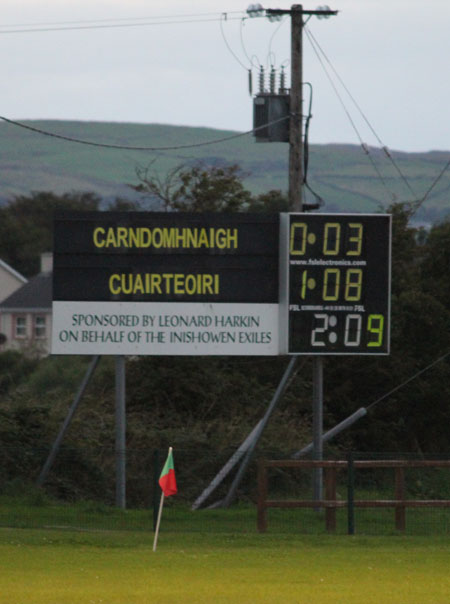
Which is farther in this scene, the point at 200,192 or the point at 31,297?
the point at 31,297

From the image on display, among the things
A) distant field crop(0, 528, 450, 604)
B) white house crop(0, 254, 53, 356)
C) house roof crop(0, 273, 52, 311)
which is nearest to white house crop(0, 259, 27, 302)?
house roof crop(0, 273, 52, 311)

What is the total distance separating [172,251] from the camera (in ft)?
70.6

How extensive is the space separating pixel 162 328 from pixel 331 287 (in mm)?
2881

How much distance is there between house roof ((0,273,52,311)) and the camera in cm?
8925

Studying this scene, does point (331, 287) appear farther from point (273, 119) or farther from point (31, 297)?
point (31, 297)

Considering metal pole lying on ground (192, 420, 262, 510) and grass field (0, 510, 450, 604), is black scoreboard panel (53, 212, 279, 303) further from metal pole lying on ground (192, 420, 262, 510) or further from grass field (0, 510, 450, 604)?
grass field (0, 510, 450, 604)

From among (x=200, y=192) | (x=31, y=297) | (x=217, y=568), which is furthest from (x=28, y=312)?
(x=217, y=568)

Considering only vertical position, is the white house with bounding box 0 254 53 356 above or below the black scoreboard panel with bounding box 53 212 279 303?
above

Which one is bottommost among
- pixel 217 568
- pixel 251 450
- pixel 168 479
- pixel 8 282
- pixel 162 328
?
pixel 217 568

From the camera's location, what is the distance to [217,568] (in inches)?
588

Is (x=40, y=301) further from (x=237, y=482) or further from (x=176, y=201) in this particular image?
(x=237, y=482)

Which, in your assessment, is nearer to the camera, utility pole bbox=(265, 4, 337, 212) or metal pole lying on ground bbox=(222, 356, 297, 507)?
metal pole lying on ground bbox=(222, 356, 297, 507)

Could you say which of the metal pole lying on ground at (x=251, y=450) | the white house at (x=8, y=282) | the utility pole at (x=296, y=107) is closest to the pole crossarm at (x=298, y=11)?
the utility pole at (x=296, y=107)

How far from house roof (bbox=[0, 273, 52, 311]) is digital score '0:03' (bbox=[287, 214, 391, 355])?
68.4 m
